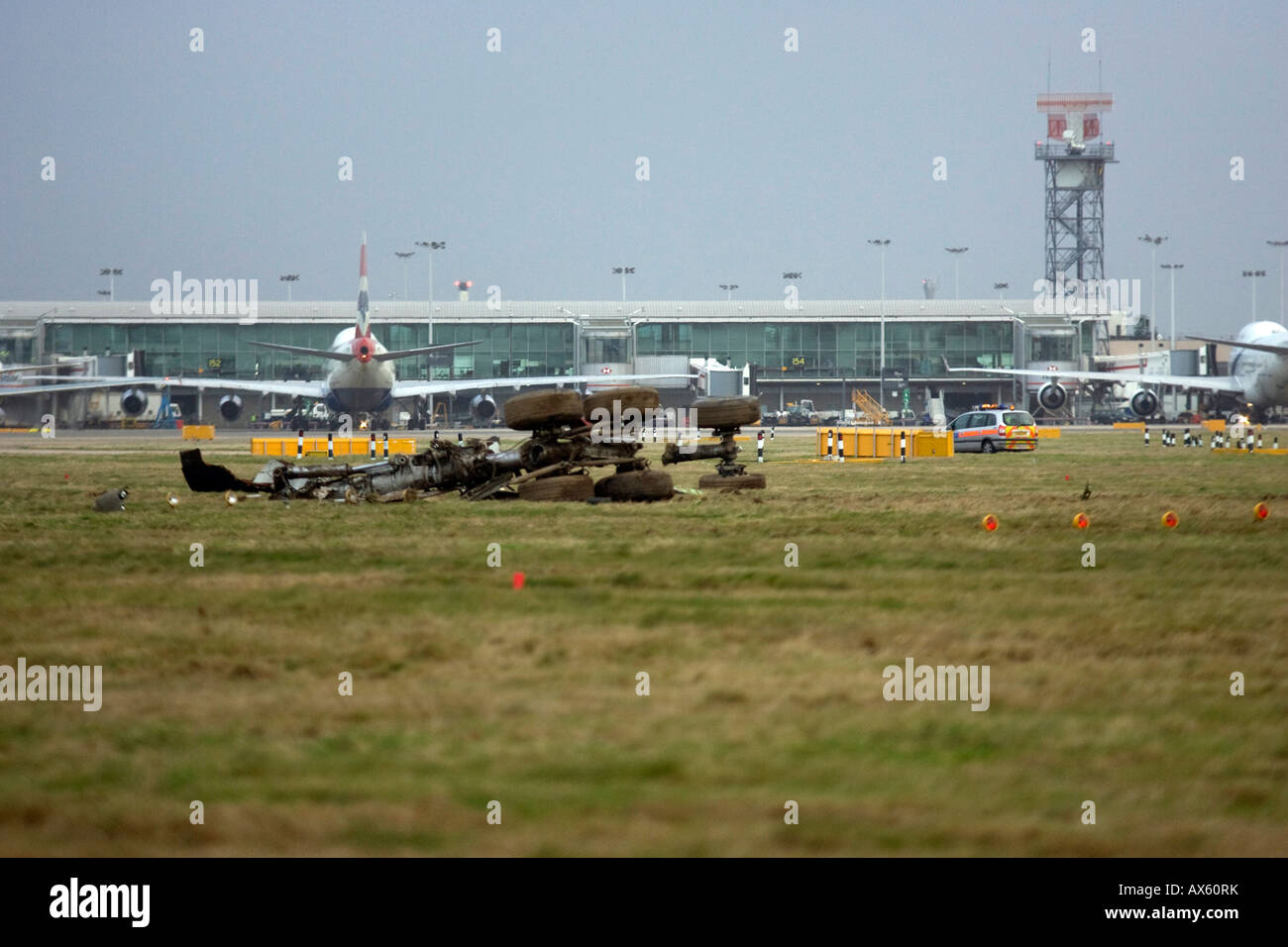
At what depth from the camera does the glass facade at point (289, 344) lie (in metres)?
140

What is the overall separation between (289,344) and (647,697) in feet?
452

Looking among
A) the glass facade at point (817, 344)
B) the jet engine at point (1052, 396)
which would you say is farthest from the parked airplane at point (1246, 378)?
the glass facade at point (817, 344)

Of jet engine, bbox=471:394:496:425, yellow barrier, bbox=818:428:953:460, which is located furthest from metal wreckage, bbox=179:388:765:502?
jet engine, bbox=471:394:496:425

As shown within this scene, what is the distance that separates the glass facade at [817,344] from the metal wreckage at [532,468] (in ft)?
383

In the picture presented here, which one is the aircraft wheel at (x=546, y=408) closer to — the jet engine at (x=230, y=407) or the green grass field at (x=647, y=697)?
the green grass field at (x=647, y=697)

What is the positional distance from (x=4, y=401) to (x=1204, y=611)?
12281cm

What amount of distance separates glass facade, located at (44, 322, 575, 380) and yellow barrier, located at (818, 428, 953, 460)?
91821 mm

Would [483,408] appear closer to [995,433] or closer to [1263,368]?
[995,433]

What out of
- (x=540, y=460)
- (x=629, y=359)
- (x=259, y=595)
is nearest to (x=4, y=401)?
(x=629, y=359)

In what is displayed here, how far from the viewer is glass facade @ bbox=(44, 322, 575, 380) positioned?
5492 inches

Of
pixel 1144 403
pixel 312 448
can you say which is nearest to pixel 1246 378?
pixel 1144 403

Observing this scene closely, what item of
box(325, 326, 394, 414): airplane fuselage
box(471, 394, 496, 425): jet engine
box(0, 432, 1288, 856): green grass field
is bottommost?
box(0, 432, 1288, 856): green grass field

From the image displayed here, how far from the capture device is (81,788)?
6.77 m

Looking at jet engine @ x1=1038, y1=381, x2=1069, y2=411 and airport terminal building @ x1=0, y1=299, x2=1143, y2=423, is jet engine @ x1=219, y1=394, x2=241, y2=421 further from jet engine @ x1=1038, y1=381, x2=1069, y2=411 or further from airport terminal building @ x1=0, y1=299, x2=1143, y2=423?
jet engine @ x1=1038, y1=381, x2=1069, y2=411
